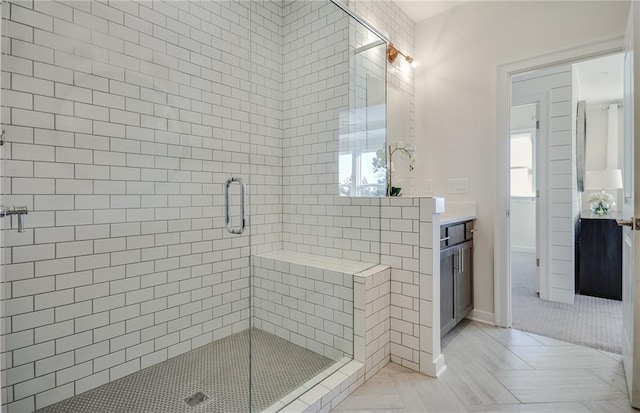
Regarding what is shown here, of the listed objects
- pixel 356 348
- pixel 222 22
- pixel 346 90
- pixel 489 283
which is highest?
pixel 222 22

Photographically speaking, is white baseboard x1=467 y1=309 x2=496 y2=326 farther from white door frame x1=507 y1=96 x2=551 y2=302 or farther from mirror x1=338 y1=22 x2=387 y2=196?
mirror x1=338 y1=22 x2=387 y2=196

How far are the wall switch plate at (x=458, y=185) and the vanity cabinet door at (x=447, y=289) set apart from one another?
0.69 meters

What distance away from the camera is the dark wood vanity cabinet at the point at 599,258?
137 inches

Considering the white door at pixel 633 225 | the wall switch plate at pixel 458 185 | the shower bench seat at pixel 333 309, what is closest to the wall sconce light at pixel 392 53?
the wall switch plate at pixel 458 185

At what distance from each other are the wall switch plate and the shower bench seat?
49.5 inches

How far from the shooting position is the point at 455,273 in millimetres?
2510

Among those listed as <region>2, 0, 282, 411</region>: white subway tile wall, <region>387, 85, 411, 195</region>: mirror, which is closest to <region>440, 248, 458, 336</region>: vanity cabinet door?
<region>387, 85, 411, 195</region>: mirror

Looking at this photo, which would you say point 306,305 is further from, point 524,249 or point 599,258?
point 524,249

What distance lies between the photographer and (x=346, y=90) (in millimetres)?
2514

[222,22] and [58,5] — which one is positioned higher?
[222,22]

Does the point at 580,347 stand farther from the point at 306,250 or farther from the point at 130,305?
the point at 130,305

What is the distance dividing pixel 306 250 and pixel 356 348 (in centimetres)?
80

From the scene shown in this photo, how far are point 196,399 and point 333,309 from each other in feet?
2.92

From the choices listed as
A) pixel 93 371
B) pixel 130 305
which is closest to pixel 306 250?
pixel 130 305
